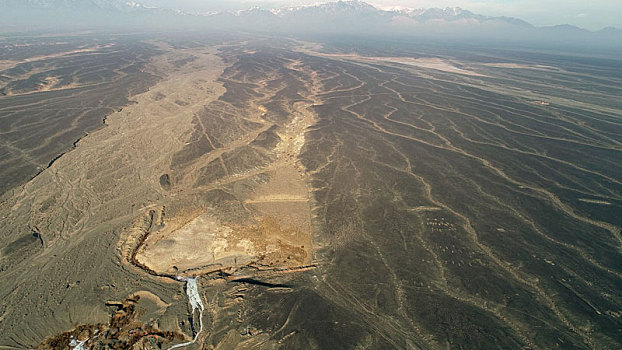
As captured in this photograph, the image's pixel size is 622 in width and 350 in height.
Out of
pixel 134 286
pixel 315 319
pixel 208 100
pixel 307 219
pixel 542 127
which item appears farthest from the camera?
pixel 208 100

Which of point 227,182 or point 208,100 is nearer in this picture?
point 227,182

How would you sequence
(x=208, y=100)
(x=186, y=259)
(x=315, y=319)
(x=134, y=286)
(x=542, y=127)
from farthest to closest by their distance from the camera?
(x=208, y=100), (x=542, y=127), (x=186, y=259), (x=134, y=286), (x=315, y=319)

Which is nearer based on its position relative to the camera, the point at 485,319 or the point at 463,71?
the point at 485,319

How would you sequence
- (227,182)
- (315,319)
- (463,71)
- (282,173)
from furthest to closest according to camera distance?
(463,71) < (282,173) < (227,182) < (315,319)

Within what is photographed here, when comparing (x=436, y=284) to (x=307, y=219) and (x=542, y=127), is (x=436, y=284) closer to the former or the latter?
(x=307, y=219)

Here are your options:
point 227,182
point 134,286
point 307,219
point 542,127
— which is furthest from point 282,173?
point 542,127

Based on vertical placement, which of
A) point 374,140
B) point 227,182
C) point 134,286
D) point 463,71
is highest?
point 463,71

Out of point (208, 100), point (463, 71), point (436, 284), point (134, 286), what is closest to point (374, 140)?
point (436, 284)

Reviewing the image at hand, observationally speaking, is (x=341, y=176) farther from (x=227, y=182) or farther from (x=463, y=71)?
(x=463, y=71)

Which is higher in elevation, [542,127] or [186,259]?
[542,127]
